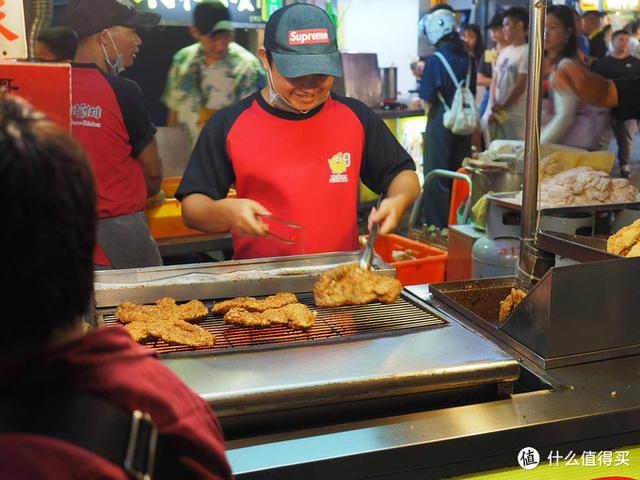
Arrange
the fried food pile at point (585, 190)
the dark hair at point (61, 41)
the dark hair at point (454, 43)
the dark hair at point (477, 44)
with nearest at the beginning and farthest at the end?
1. the fried food pile at point (585, 190)
2. the dark hair at point (61, 41)
3. the dark hair at point (454, 43)
4. the dark hair at point (477, 44)

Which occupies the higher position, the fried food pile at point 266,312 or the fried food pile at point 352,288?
the fried food pile at point 352,288

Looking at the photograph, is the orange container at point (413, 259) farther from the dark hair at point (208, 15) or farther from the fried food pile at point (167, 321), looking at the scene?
the fried food pile at point (167, 321)

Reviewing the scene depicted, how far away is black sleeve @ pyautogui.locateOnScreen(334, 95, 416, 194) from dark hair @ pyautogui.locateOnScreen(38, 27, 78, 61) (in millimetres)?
1954

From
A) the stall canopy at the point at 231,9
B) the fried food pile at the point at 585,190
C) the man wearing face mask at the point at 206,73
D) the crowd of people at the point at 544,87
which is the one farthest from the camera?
the crowd of people at the point at 544,87

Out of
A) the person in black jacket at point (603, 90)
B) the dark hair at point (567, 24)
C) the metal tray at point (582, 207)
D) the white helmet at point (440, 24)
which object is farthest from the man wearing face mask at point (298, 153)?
the white helmet at point (440, 24)

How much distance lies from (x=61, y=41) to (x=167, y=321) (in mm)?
2829

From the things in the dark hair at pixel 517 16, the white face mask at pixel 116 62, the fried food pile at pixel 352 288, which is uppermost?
the dark hair at pixel 517 16

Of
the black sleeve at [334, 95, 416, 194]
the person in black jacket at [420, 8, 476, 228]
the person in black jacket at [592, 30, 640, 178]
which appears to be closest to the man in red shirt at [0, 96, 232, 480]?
the black sleeve at [334, 95, 416, 194]

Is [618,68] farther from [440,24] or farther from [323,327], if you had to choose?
[323,327]

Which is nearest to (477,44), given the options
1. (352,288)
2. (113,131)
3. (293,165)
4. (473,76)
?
(473,76)

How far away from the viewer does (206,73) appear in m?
4.97

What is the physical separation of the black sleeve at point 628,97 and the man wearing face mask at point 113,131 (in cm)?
338

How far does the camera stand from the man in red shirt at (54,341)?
29.2 inches

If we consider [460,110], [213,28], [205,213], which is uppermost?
[213,28]
